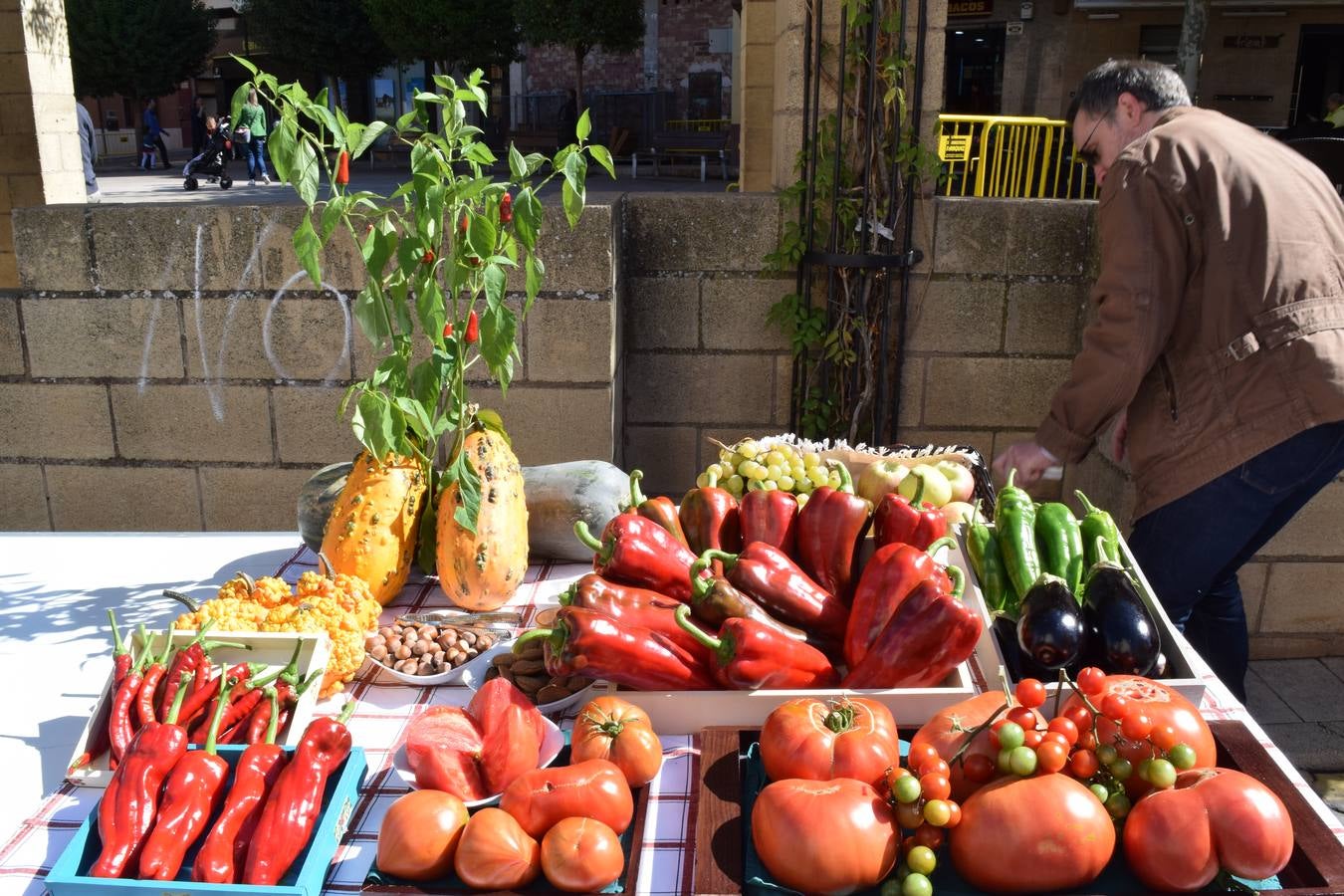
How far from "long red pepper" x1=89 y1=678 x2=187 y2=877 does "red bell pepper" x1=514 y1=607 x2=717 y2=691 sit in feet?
1.81

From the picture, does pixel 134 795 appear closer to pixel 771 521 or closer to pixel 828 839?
pixel 828 839

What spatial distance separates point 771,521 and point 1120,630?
628 mm

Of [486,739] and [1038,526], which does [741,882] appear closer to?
[486,739]

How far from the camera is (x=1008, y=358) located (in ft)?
13.3

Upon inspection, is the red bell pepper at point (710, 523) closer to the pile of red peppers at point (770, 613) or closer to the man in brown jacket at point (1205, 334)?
the pile of red peppers at point (770, 613)

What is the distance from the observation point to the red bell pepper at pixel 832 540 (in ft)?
6.31

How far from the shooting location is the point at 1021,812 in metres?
1.23

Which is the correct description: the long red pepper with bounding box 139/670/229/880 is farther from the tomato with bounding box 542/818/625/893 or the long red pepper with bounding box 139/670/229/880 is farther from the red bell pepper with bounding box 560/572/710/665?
the red bell pepper with bounding box 560/572/710/665

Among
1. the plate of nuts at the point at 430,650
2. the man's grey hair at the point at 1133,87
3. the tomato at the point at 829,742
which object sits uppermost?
the man's grey hair at the point at 1133,87

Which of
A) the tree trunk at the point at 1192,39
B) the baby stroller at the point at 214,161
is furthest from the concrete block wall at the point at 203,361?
the baby stroller at the point at 214,161

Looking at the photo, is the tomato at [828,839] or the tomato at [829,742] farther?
the tomato at [829,742]

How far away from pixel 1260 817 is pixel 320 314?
3.31 metres

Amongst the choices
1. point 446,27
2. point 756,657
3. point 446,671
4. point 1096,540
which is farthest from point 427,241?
point 446,27

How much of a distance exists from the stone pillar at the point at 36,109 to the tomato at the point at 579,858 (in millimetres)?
4091
